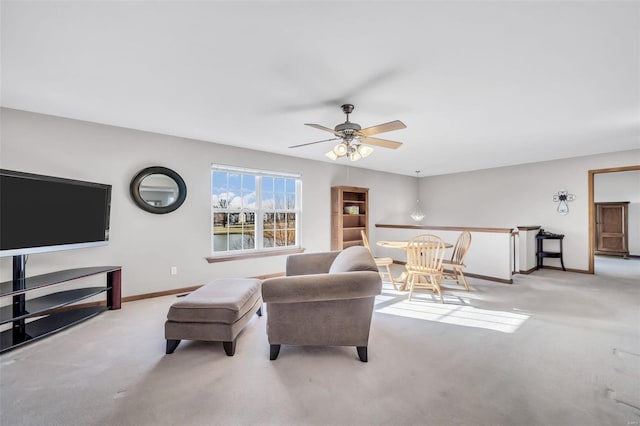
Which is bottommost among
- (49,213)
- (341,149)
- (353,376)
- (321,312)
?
(353,376)

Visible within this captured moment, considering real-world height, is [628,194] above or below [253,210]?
above

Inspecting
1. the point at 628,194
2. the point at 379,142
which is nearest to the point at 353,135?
Result: the point at 379,142

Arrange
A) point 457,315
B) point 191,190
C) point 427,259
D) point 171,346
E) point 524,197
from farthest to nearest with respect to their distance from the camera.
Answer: point 524,197 → point 191,190 → point 427,259 → point 457,315 → point 171,346

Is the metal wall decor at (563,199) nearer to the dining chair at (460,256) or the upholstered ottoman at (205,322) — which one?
the dining chair at (460,256)

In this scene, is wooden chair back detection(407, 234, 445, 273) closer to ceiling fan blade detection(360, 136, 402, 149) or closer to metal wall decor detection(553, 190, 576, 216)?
ceiling fan blade detection(360, 136, 402, 149)

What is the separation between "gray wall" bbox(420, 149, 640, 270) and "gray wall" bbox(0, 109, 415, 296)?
494cm

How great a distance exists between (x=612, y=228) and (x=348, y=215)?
8.19m

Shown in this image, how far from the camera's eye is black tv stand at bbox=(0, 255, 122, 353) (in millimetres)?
2363

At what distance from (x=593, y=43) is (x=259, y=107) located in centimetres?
277

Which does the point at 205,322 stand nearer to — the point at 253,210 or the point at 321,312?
the point at 321,312

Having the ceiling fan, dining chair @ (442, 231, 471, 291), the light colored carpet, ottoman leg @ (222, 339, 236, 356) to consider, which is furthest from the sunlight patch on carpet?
the ceiling fan

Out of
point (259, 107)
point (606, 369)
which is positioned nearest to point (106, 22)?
point (259, 107)

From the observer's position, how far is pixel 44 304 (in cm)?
265

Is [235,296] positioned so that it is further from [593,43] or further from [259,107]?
[593,43]
